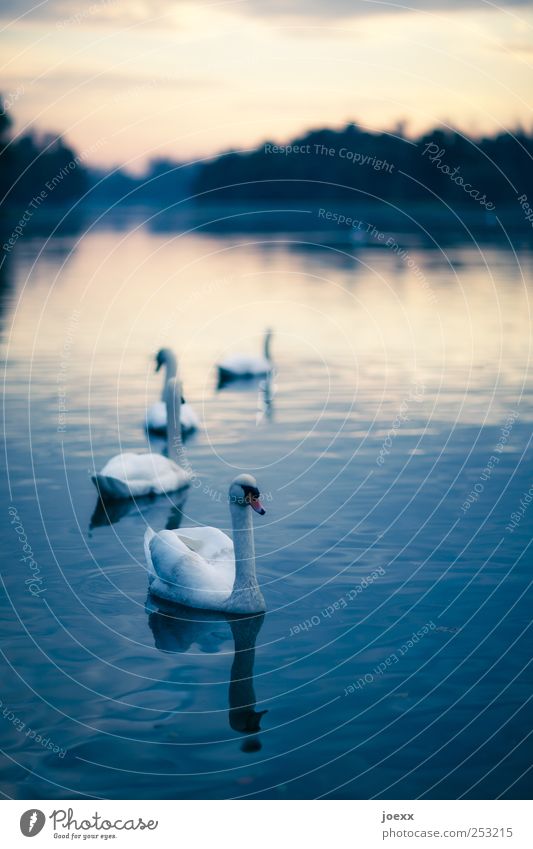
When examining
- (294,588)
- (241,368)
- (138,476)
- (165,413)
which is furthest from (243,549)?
(241,368)

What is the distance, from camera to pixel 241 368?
29.5 m

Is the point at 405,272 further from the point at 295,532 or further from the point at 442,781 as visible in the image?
the point at 442,781

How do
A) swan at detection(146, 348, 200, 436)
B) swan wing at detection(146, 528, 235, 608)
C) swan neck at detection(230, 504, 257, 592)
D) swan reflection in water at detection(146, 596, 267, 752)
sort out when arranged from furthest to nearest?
swan at detection(146, 348, 200, 436) < swan wing at detection(146, 528, 235, 608) < swan neck at detection(230, 504, 257, 592) < swan reflection in water at detection(146, 596, 267, 752)

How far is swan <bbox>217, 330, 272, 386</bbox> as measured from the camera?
96.6 feet

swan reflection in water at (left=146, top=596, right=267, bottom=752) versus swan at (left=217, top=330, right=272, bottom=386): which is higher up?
swan at (left=217, top=330, right=272, bottom=386)

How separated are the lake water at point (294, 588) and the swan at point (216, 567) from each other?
0.86ft

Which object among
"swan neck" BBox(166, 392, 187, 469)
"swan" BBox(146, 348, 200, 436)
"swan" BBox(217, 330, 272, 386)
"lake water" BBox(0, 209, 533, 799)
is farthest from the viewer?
"swan" BBox(217, 330, 272, 386)

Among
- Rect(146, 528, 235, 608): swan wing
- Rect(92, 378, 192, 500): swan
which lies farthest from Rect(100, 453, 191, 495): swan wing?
Rect(146, 528, 235, 608): swan wing

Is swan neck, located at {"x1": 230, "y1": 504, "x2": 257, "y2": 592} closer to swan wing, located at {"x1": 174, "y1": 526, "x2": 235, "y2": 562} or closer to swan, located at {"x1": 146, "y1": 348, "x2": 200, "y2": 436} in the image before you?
swan wing, located at {"x1": 174, "y1": 526, "x2": 235, "y2": 562}

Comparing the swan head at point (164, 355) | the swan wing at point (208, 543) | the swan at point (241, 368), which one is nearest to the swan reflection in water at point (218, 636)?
the swan wing at point (208, 543)

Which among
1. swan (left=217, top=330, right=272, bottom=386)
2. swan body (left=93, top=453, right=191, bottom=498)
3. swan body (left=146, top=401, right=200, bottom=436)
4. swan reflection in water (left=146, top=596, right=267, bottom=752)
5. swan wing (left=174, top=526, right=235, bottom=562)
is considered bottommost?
swan reflection in water (left=146, top=596, right=267, bottom=752)

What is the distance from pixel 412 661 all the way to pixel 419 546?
3.43 m

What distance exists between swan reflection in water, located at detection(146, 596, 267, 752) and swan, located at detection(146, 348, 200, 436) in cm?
857

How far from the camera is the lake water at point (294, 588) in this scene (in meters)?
10.4
